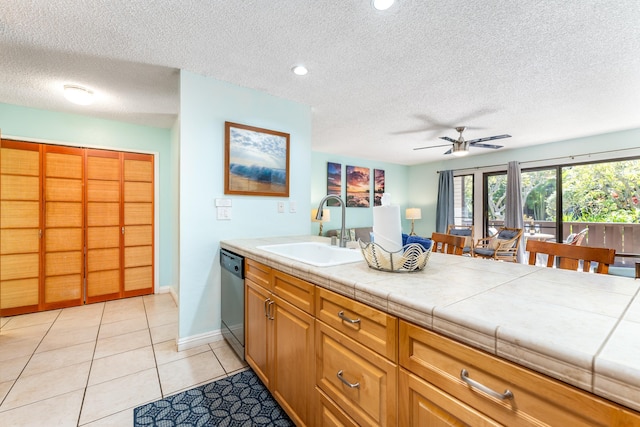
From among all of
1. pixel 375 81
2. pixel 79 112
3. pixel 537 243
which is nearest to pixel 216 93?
pixel 375 81

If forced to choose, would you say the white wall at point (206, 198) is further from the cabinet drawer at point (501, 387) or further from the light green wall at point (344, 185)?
the light green wall at point (344, 185)

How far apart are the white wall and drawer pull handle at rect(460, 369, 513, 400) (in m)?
2.09

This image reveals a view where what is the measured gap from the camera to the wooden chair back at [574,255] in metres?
1.33

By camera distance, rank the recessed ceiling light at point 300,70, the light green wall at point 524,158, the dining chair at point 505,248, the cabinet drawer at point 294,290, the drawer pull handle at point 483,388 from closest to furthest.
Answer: the drawer pull handle at point 483,388 → the cabinet drawer at point 294,290 → the recessed ceiling light at point 300,70 → the light green wall at point 524,158 → the dining chair at point 505,248

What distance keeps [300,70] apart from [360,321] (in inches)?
78.5

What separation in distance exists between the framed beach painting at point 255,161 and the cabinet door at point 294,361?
1.34 m

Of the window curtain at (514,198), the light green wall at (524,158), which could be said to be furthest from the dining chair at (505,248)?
the light green wall at (524,158)

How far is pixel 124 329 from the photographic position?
8.43 ft

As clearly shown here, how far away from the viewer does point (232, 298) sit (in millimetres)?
2062

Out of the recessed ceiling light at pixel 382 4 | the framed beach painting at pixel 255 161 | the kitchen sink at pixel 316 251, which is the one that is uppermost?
the recessed ceiling light at pixel 382 4

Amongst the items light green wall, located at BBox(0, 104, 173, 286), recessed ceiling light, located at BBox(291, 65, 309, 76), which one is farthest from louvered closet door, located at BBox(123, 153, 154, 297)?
recessed ceiling light, located at BBox(291, 65, 309, 76)

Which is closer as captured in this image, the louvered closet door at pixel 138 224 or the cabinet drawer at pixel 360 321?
the cabinet drawer at pixel 360 321

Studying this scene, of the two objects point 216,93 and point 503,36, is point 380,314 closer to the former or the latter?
point 503,36

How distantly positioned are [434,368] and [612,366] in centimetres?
37
